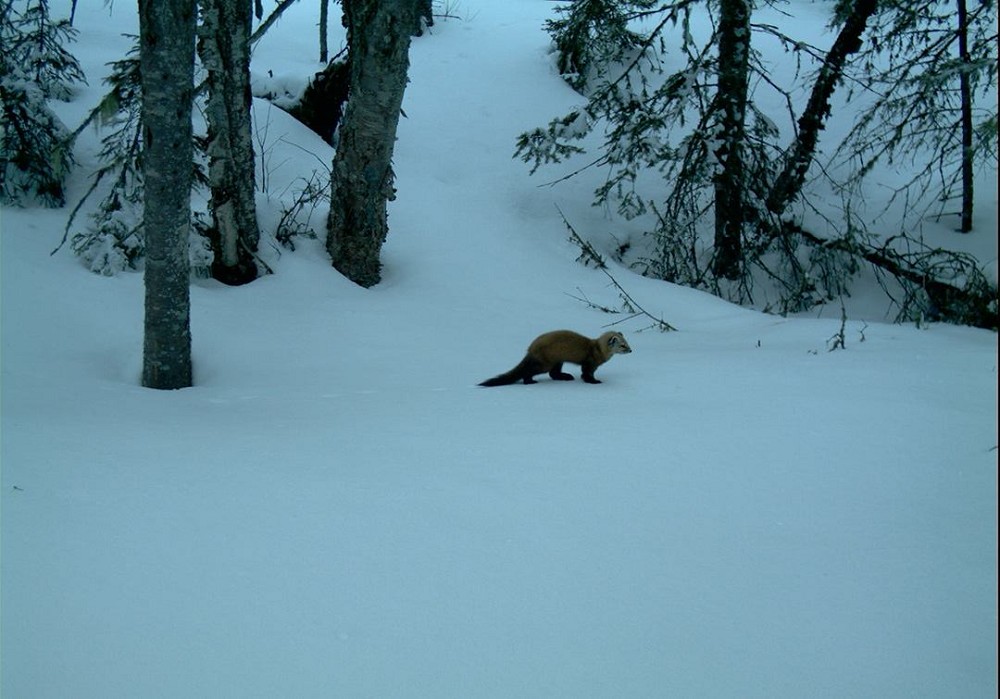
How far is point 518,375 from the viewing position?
726cm

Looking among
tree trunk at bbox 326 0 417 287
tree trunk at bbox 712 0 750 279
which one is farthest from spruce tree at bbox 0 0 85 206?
tree trunk at bbox 712 0 750 279

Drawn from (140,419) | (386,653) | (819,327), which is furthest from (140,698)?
(819,327)

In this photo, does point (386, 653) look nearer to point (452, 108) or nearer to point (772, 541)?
point (772, 541)

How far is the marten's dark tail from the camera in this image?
7180mm

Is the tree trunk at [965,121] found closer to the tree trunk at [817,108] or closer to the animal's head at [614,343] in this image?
the tree trunk at [817,108]

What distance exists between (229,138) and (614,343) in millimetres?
5548

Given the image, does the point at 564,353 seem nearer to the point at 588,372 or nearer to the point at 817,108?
the point at 588,372

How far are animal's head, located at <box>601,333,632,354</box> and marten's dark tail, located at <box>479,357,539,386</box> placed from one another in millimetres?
690

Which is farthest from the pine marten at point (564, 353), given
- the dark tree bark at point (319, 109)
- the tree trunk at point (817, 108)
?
the dark tree bark at point (319, 109)

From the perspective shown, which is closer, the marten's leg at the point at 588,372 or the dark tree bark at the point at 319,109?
the marten's leg at the point at 588,372

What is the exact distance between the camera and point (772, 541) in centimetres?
340

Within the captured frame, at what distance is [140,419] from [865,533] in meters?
4.56

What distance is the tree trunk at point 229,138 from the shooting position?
9.41m

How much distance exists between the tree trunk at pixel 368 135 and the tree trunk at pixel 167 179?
4.01 metres
